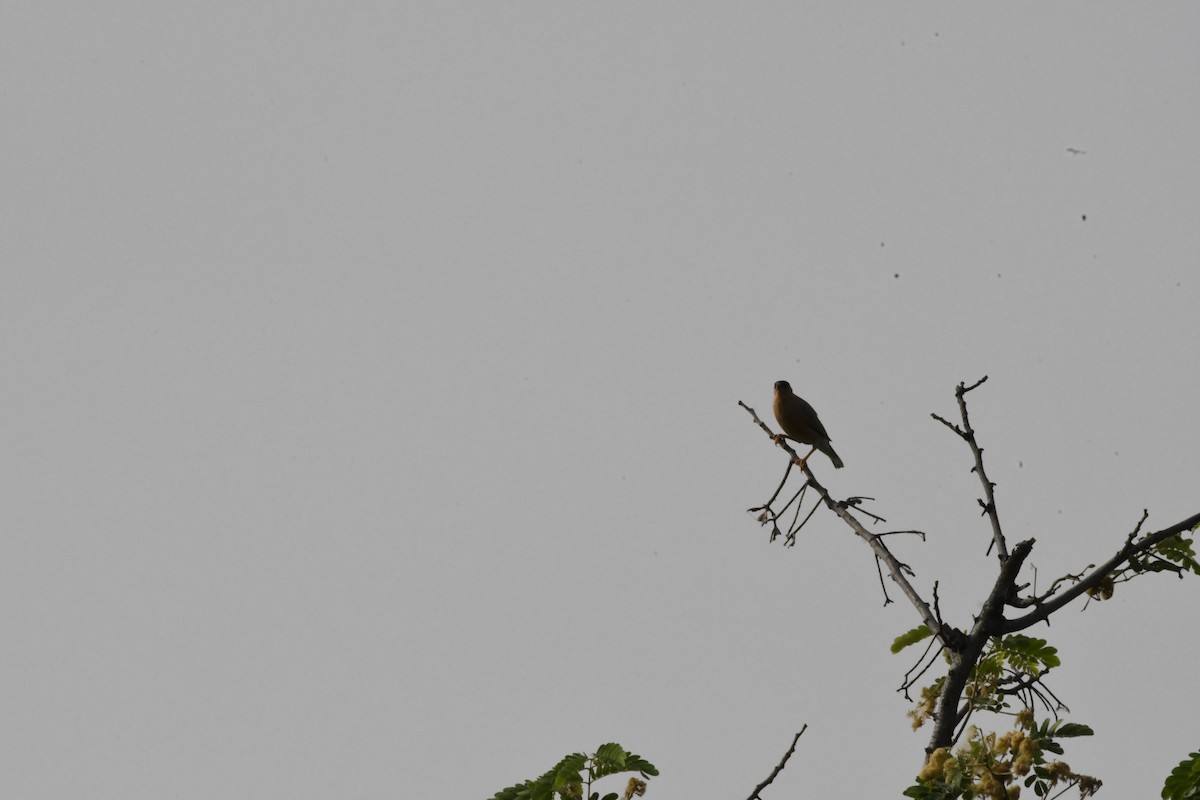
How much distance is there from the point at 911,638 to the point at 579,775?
4.81ft

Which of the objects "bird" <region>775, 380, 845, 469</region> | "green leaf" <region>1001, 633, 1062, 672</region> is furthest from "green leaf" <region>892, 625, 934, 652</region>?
"bird" <region>775, 380, 845, 469</region>

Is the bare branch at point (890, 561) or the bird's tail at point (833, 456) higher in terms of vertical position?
the bird's tail at point (833, 456)

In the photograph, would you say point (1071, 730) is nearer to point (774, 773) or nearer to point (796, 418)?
point (774, 773)

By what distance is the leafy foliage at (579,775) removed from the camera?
4.69 metres

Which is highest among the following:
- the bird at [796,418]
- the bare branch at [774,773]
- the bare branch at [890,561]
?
the bird at [796,418]

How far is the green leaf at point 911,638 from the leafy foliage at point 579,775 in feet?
3.68

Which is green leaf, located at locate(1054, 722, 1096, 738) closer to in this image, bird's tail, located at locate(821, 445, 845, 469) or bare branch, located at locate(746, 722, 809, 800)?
bare branch, located at locate(746, 722, 809, 800)

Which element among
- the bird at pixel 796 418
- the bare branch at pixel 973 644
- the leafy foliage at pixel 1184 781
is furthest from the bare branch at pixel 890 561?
the bird at pixel 796 418

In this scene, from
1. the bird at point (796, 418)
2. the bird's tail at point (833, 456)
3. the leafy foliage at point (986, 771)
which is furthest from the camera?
the bird's tail at point (833, 456)

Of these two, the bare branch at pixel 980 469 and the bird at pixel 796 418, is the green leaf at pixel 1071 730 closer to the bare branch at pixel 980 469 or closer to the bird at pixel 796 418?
the bare branch at pixel 980 469

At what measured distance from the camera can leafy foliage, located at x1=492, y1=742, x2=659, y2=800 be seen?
469cm

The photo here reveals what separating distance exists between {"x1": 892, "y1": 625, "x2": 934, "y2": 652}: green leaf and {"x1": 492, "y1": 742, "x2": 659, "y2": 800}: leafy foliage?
112 cm

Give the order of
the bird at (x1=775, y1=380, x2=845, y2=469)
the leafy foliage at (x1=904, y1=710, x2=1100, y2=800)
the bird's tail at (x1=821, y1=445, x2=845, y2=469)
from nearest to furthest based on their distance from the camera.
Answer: the leafy foliage at (x1=904, y1=710, x2=1100, y2=800) → the bird at (x1=775, y1=380, x2=845, y2=469) → the bird's tail at (x1=821, y1=445, x2=845, y2=469)

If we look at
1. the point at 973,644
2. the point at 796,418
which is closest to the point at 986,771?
the point at 973,644
